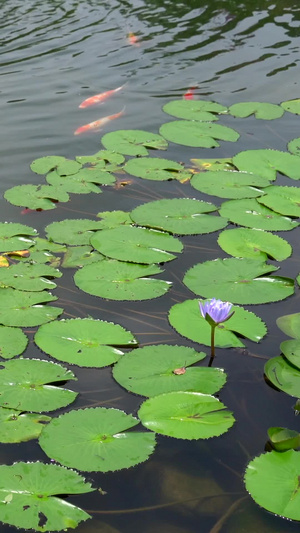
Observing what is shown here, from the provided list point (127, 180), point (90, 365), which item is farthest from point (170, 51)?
point (90, 365)

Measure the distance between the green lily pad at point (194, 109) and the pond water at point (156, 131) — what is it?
91 millimetres

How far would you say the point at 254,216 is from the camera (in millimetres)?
3385

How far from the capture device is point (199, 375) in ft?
7.66

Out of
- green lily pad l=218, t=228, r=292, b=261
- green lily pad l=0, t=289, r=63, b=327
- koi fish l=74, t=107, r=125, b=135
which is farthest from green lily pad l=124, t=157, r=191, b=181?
green lily pad l=0, t=289, r=63, b=327

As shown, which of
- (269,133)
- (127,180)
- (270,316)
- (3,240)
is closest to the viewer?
(270,316)

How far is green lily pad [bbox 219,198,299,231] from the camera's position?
3309 millimetres

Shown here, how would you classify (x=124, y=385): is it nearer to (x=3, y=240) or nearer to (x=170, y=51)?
(x=3, y=240)

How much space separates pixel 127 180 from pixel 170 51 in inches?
93.9

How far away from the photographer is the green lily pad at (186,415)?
2.10 metres

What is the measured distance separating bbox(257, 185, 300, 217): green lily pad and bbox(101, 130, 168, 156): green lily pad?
2.76ft

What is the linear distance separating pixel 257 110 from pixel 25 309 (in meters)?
2.59

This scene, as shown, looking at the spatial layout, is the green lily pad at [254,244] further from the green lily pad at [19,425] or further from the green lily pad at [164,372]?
the green lily pad at [19,425]

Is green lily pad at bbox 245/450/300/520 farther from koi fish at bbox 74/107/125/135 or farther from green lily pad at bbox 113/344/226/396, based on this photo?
koi fish at bbox 74/107/125/135

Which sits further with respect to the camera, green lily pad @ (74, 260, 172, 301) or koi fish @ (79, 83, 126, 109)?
koi fish @ (79, 83, 126, 109)
